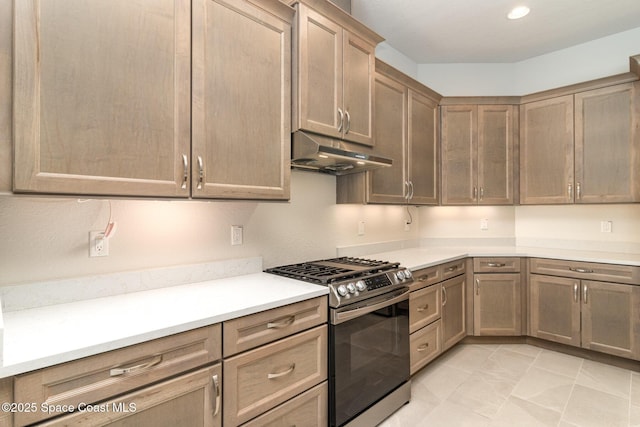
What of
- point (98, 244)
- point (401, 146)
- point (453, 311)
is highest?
point (401, 146)

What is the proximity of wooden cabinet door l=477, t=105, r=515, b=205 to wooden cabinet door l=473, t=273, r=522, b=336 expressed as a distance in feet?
2.58

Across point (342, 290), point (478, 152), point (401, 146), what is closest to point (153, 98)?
point (342, 290)

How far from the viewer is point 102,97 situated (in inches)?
48.4

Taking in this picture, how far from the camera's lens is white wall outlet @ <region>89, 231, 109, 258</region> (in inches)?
59.0

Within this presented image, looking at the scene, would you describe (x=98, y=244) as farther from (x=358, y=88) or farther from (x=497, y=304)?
(x=497, y=304)

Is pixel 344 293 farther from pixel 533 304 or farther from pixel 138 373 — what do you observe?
pixel 533 304

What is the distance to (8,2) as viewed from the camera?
106 centimetres

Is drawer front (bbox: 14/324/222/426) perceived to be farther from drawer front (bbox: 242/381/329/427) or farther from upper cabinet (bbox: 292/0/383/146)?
upper cabinet (bbox: 292/0/383/146)

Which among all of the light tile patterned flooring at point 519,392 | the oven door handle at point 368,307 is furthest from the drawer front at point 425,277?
the light tile patterned flooring at point 519,392

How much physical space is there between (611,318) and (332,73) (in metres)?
2.98

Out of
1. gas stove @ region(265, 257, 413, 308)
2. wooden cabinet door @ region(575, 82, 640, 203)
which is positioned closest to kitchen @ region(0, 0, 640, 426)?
gas stove @ region(265, 257, 413, 308)

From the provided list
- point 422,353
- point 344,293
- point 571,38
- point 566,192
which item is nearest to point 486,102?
point 571,38

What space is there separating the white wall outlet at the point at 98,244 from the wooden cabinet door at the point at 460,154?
2.93 m

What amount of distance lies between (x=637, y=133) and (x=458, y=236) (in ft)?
5.72
